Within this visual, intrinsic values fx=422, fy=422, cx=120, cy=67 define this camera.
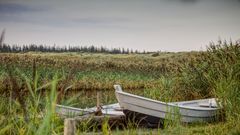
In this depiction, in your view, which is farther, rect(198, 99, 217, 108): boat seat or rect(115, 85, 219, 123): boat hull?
rect(198, 99, 217, 108): boat seat

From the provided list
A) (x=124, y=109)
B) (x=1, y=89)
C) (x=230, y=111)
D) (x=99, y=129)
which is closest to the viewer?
(x=230, y=111)

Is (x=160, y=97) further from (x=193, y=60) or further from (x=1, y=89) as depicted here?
(x=1, y=89)

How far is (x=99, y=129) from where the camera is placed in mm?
9016

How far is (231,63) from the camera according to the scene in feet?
33.3

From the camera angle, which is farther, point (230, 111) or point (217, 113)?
point (217, 113)

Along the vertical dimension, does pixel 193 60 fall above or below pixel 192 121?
above

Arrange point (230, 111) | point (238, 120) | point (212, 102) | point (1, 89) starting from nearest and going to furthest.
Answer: point (238, 120), point (230, 111), point (212, 102), point (1, 89)

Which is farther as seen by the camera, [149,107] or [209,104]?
[209,104]

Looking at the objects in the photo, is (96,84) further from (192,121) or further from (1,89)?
(192,121)

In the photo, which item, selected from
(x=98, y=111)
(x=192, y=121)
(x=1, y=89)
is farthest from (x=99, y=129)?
(x=1, y=89)

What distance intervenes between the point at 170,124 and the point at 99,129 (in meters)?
1.88

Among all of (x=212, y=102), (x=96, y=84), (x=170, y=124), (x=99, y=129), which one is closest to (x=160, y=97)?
(x=212, y=102)

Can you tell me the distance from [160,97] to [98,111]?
14.7 feet

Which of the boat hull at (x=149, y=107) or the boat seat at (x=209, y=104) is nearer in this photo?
the boat hull at (x=149, y=107)
